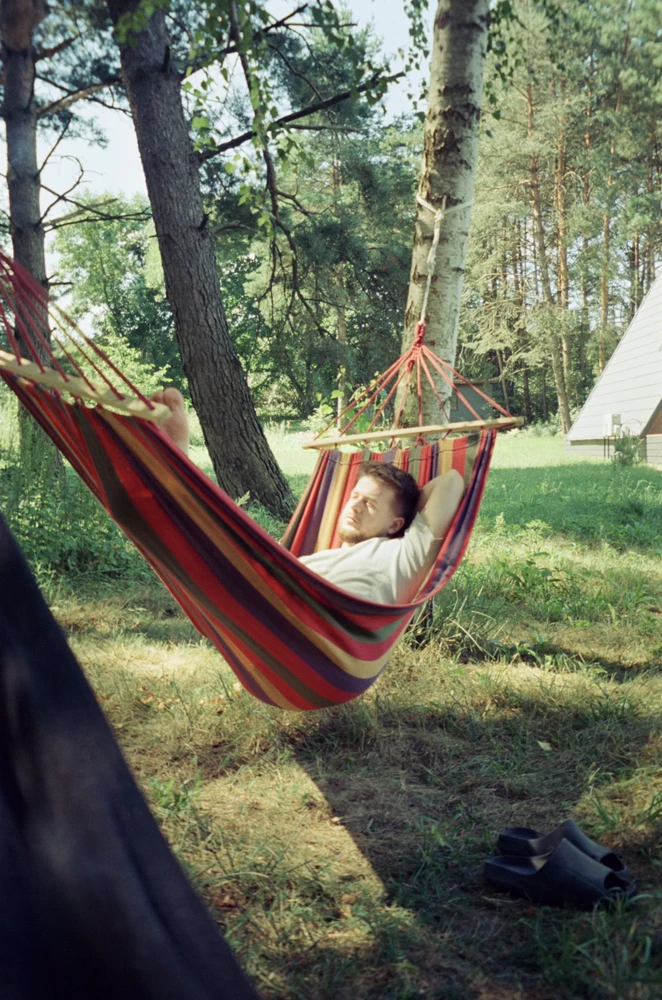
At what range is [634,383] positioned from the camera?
34.7 feet

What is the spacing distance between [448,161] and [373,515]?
50.9 inches

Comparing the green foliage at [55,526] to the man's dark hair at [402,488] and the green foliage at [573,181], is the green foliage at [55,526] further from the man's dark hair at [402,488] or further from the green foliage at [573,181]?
the green foliage at [573,181]

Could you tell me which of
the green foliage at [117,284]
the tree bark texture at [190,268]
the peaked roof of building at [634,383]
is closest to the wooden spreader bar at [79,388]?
the tree bark texture at [190,268]

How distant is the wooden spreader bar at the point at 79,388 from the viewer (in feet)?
4.33

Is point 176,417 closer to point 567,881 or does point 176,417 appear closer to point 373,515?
point 373,515

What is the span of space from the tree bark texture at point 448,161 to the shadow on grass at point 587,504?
6.23 ft

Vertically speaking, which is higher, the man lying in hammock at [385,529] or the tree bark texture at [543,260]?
the tree bark texture at [543,260]

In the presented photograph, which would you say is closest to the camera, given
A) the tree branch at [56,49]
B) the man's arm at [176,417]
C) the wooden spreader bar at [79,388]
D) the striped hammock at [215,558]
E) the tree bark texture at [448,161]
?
the wooden spreader bar at [79,388]

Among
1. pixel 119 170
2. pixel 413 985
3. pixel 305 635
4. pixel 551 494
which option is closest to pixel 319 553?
pixel 305 635

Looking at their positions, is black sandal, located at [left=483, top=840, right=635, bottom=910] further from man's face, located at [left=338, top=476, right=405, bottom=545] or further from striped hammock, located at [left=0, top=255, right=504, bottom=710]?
man's face, located at [left=338, top=476, right=405, bottom=545]

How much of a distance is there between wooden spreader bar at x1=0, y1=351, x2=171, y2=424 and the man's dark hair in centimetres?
104

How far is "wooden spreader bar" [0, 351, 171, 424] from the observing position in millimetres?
1320

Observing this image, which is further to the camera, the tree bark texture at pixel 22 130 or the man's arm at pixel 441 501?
the tree bark texture at pixel 22 130

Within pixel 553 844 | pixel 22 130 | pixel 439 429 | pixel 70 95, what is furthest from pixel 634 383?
pixel 553 844
